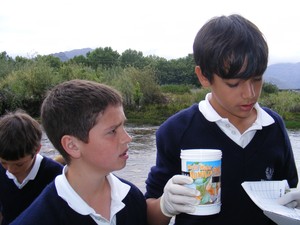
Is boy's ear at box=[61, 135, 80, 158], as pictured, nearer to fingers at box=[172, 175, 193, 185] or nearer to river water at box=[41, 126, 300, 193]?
fingers at box=[172, 175, 193, 185]

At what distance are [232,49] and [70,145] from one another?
34.2 inches

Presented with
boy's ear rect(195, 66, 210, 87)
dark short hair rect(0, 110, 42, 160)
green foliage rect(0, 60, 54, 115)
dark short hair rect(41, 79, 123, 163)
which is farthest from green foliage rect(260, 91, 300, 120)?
dark short hair rect(41, 79, 123, 163)

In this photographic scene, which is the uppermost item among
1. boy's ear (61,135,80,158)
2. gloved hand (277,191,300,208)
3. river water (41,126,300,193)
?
boy's ear (61,135,80,158)

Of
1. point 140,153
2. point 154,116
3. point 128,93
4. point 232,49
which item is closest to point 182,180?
point 232,49

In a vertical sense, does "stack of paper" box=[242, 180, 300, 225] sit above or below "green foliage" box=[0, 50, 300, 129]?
above

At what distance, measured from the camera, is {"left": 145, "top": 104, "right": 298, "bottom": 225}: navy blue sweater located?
2.01 metres

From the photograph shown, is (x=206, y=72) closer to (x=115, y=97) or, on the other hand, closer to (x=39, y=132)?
(x=115, y=97)

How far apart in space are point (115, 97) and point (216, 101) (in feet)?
1.73

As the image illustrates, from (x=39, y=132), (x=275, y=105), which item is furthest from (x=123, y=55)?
(x=39, y=132)

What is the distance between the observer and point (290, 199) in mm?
1774

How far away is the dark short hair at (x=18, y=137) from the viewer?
275 centimetres

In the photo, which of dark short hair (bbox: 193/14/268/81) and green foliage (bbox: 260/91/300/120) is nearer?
dark short hair (bbox: 193/14/268/81)

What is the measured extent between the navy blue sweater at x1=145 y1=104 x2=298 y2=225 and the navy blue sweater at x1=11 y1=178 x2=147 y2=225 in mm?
246

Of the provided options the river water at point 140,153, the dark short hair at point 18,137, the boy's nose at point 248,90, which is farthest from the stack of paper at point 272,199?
the river water at point 140,153
